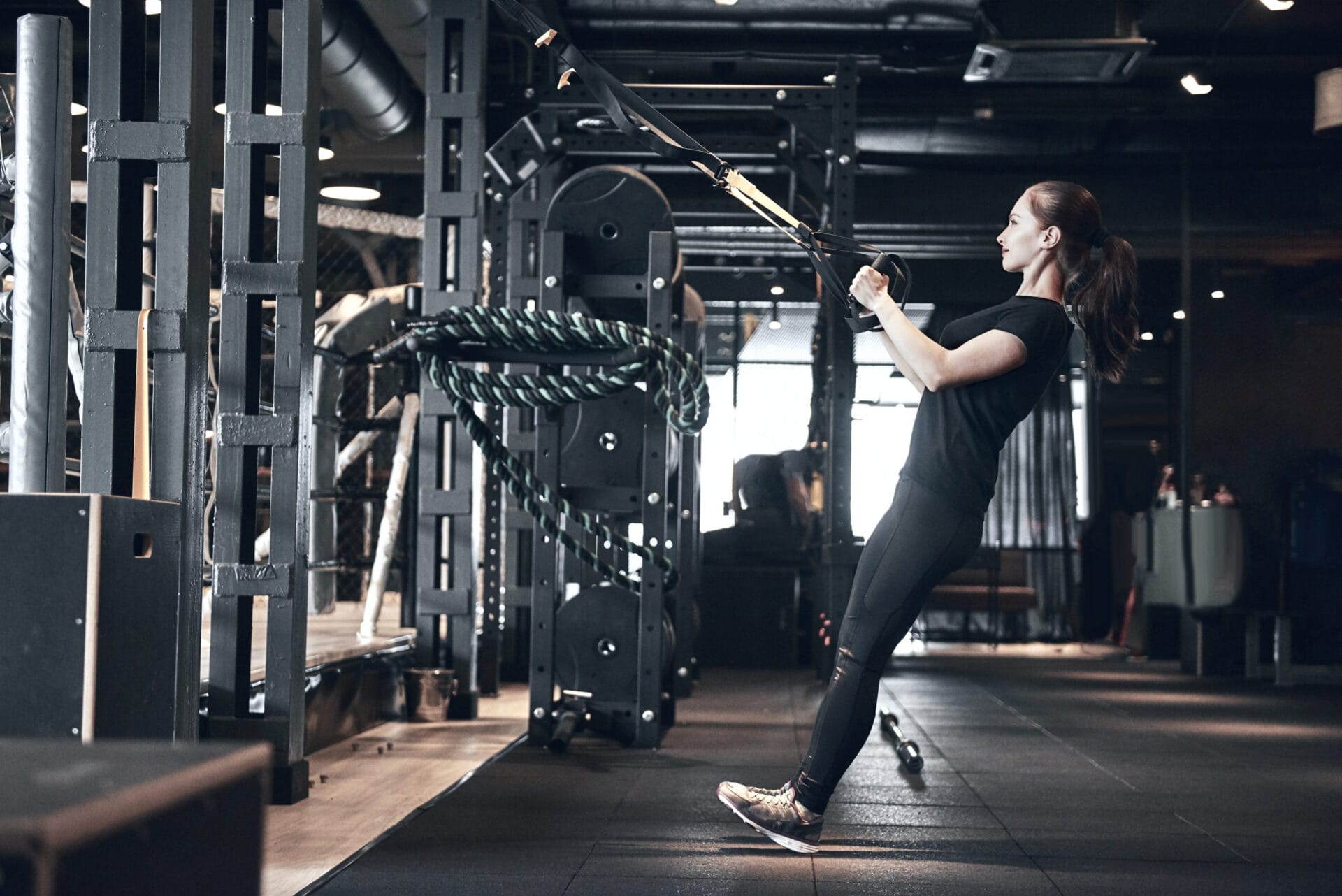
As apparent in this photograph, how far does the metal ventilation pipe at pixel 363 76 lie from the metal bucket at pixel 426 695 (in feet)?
8.72

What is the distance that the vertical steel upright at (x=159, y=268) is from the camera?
2764 mm

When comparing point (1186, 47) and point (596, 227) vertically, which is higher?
point (1186, 47)

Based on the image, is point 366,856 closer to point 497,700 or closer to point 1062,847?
point 1062,847

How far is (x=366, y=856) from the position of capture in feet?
9.40

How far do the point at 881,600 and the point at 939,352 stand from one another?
20.3 inches

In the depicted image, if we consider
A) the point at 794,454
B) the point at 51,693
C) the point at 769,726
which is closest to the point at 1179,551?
the point at 794,454

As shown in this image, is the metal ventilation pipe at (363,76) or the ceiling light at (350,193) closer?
the metal ventilation pipe at (363,76)

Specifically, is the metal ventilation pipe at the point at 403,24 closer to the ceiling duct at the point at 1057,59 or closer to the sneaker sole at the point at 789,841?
the ceiling duct at the point at 1057,59

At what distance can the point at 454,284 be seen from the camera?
5711 mm

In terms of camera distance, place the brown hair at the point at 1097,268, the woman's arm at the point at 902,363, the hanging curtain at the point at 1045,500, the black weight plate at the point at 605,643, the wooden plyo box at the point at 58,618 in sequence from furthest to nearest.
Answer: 1. the hanging curtain at the point at 1045,500
2. the black weight plate at the point at 605,643
3. the brown hair at the point at 1097,268
4. the woman's arm at the point at 902,363
5. the wooden plyo box at the point at 58,618

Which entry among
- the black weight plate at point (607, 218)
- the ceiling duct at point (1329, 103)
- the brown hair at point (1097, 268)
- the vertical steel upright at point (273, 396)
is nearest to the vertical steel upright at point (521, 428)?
the black weight plate at point (607, 218)

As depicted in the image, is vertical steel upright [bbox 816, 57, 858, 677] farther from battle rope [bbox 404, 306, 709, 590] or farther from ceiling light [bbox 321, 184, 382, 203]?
ceiling light [bbox 321, 184, 382, 203]

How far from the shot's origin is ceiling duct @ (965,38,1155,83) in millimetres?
6078

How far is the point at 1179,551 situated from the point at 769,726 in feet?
16.2
